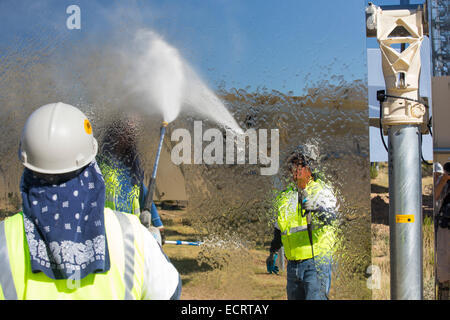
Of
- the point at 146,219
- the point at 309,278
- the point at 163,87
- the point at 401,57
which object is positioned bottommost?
the point at 309,278

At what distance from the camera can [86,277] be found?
5.35 ft

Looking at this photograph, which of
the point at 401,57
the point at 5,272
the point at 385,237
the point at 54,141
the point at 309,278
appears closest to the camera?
the point at 5,272

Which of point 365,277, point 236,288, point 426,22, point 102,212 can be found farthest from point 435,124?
point 102,212

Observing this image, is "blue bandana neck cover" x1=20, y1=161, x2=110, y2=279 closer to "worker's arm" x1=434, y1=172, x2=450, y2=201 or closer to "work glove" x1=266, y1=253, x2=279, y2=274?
"work glove" x1=266, y1=253, x2=279, y2=274

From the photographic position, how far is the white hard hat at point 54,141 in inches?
68.4

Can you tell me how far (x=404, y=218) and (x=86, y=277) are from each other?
225cm

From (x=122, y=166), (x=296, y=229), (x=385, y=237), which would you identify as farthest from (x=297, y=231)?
(x=122, y=166)

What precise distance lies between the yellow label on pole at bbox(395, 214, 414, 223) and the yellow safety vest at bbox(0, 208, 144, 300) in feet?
6.81

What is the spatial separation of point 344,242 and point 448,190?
80 centimetres

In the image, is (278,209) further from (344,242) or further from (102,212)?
(102,212)

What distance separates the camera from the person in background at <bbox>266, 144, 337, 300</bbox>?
335 cm

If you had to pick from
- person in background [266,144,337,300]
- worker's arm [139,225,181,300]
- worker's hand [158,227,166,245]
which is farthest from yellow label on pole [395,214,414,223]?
worker's arm [139,225,181,300]

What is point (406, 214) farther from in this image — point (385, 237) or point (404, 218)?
point (385, 237)

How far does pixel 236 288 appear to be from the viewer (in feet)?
11.1
